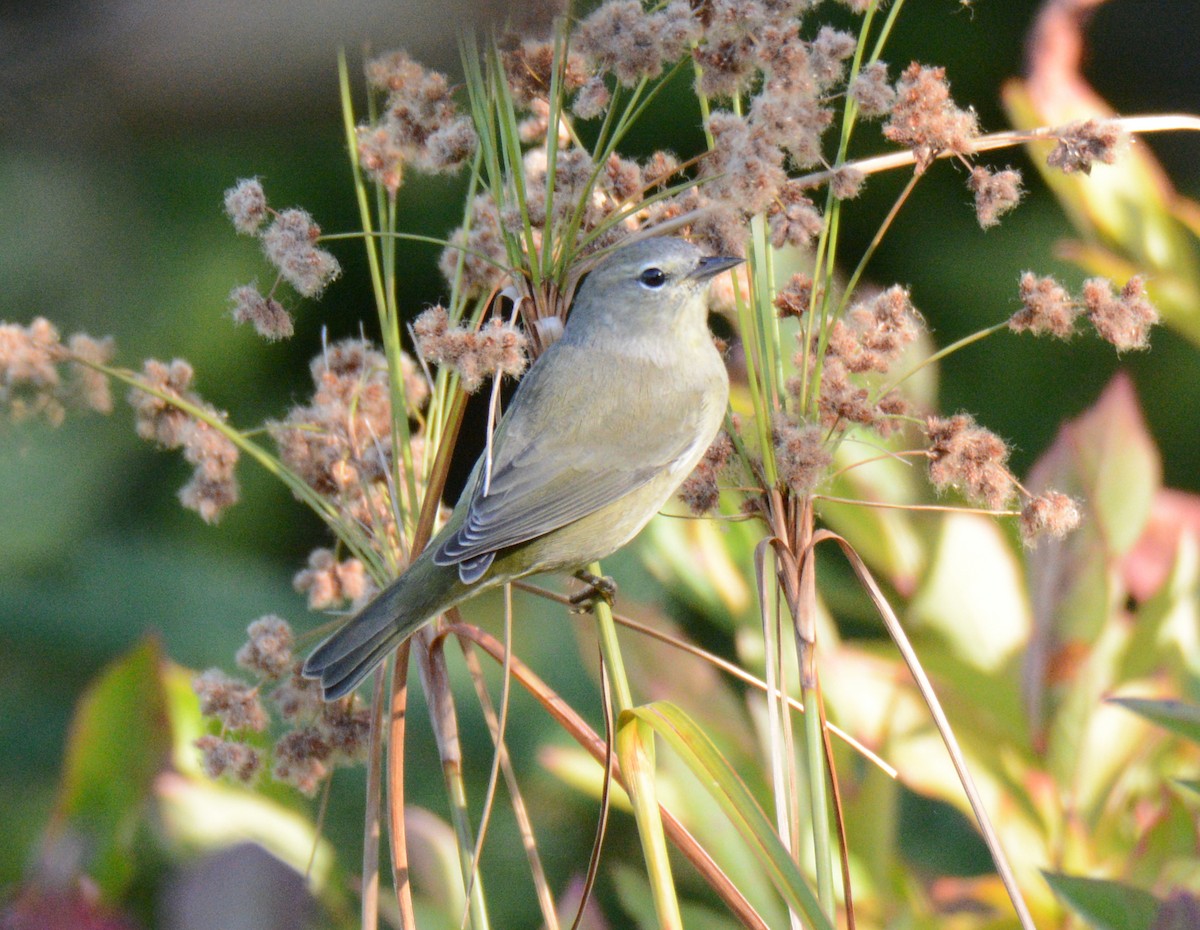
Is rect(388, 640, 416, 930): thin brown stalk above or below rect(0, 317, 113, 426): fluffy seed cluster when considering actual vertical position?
below

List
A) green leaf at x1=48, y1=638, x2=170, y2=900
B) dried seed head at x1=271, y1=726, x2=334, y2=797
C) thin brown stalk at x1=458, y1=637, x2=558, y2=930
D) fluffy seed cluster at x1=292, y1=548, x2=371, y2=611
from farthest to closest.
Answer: green leaf at x1=48, y1=638, x2=170, y2=900, fluffy seed cluster at x1=292, y1=548, x2=371, y2=611, dried seed head at x1=271, y1=726, x2=334, y2=797, thin brown stalk at x1=458, y1=637, x2=558, y2=930

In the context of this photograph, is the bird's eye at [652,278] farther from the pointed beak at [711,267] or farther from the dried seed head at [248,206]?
the dried seed head at [248,206]

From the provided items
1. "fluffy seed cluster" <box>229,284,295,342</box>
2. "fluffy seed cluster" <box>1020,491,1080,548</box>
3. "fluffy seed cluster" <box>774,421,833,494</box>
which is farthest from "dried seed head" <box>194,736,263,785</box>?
"fluffy seed cluster" <box>1020,491,1080,548</box>

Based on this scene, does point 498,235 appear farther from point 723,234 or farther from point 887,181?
point 887,181

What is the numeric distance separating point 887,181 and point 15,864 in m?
1.59

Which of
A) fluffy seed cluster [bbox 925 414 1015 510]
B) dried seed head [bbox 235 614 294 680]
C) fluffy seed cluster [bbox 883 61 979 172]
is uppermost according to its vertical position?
fluffy seed cluster [bbox 883 61 979 172]

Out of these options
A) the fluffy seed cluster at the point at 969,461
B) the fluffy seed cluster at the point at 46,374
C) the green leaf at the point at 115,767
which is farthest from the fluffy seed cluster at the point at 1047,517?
the green leaf at the point at 115,767

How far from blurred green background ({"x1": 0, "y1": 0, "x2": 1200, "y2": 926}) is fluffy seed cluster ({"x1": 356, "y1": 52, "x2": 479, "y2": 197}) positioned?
2.67 feet

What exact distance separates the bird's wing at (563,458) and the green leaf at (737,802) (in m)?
0.30

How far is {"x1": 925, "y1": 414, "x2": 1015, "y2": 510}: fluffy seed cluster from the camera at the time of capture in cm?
71

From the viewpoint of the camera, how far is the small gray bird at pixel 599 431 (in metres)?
0.90

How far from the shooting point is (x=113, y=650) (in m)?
1.78

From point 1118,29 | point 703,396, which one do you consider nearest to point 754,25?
point 703,396

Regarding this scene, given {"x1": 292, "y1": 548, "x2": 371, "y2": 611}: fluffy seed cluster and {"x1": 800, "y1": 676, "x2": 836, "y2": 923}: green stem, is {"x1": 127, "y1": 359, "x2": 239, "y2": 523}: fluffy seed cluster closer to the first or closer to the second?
{"x1": 292, "y1": 548, "x2": 371, "y2": 611}: fluffy seed cluster
